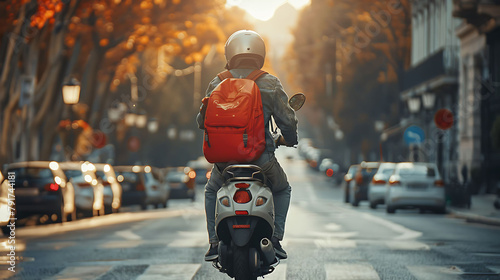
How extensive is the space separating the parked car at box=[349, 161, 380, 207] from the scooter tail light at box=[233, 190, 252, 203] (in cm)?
2548

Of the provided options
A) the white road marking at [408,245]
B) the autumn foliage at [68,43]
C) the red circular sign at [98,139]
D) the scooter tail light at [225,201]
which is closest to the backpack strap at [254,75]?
the scooter tail light at [225,201]

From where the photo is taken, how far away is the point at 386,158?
66875 mm

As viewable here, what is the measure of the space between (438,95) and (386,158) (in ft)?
70.6

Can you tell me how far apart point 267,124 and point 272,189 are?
492 millimetres

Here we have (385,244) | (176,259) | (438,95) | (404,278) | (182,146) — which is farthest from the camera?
(182,146)

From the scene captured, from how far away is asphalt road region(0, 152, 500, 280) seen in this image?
406 inches

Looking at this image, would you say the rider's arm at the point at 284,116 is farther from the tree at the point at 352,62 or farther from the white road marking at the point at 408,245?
the tree at the point at 352,62

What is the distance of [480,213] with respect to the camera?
24.6m

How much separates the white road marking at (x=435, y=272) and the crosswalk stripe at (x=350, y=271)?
1.40 ft

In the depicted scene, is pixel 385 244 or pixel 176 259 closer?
pixel 176 259

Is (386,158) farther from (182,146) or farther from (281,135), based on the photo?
(281,135)

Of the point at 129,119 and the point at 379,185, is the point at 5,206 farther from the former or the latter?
the point at 129,119

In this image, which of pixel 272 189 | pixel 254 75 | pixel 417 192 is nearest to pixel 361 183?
pixel 417 192

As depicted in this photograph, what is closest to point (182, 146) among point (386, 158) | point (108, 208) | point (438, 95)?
point (386, 158)
